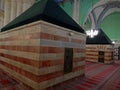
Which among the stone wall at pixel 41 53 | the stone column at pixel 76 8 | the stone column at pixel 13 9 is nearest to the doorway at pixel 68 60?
the stone wall at pixel 41 53

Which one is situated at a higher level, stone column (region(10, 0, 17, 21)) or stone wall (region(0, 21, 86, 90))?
stone column (region(10, 0, 17, 21))

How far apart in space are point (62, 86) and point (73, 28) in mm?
2144

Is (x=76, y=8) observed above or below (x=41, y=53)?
above

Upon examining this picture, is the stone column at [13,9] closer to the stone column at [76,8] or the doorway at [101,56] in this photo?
the stone column at [76,8]

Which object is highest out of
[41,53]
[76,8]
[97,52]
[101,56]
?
[76,8]

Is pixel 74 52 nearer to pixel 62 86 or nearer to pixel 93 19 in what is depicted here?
pixel 62 86

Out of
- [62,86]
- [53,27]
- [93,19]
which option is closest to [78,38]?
[53,27]

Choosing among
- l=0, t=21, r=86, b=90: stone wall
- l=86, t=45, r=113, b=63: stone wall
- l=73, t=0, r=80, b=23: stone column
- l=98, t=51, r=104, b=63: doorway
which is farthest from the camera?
l=98, t=51, r=104, b=63: doorway

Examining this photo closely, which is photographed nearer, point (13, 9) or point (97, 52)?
point (13, 9)

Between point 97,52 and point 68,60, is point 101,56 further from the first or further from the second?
point 68,60

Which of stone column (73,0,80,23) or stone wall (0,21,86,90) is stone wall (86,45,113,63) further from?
stone wall (0,21,86,90)

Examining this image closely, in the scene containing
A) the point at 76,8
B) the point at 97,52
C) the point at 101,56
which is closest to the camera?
the point at 76,8

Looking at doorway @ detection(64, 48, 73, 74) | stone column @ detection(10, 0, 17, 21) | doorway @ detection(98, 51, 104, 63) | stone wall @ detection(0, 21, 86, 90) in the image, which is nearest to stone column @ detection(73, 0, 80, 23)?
doorway @ detection(98, 51, 104, 63)

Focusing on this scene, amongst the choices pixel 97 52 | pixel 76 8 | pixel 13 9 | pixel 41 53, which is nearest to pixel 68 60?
pixel 41 53
